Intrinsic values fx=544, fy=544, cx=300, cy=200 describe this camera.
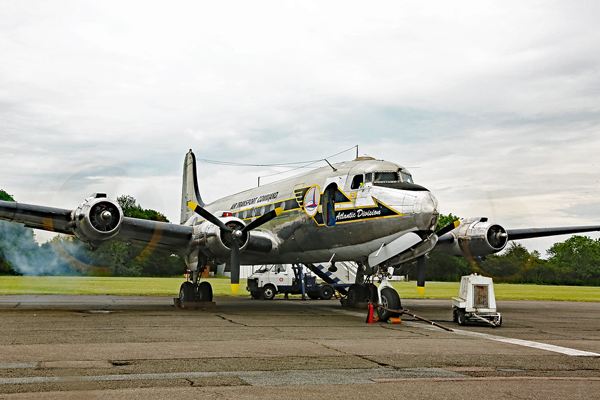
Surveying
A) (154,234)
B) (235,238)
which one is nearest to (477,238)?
(235,238)

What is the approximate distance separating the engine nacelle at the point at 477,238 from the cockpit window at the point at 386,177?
19.0ft

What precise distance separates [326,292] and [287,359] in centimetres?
1890

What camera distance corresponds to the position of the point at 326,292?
27547 millimetres

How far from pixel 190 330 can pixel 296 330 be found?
251 centimetres

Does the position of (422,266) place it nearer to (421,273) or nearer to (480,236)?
(421,273)

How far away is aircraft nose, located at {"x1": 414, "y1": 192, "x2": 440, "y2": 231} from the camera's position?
1427 cm

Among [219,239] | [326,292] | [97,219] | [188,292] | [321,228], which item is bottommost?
[326,292]

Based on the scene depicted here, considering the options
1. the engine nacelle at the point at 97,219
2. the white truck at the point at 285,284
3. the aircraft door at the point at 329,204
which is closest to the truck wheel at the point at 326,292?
the white truck at the point at 285,284

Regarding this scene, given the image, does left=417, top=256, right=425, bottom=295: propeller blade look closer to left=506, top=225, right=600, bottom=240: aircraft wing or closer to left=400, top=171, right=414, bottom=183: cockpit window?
left=400, top=171, right=414, bottom=183: cockpit window

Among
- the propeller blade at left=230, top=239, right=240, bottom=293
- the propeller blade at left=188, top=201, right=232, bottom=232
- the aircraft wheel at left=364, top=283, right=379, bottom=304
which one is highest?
the propeller blade at left=188, top=201, right=232, bottom=232

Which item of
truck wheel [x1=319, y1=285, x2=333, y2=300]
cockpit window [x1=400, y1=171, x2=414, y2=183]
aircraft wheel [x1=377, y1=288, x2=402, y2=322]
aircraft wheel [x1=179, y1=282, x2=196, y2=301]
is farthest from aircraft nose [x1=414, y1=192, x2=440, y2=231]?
truck wheel [x1=319, y1=285, x2=333, y2=300]

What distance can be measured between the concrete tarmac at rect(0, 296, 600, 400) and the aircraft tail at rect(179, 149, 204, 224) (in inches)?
590

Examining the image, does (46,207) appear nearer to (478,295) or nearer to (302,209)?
(302,209)

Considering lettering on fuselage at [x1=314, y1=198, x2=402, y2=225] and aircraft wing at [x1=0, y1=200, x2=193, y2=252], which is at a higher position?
lettering on fuselage at [x1=314, y1=198, x2=402, y2=225]
